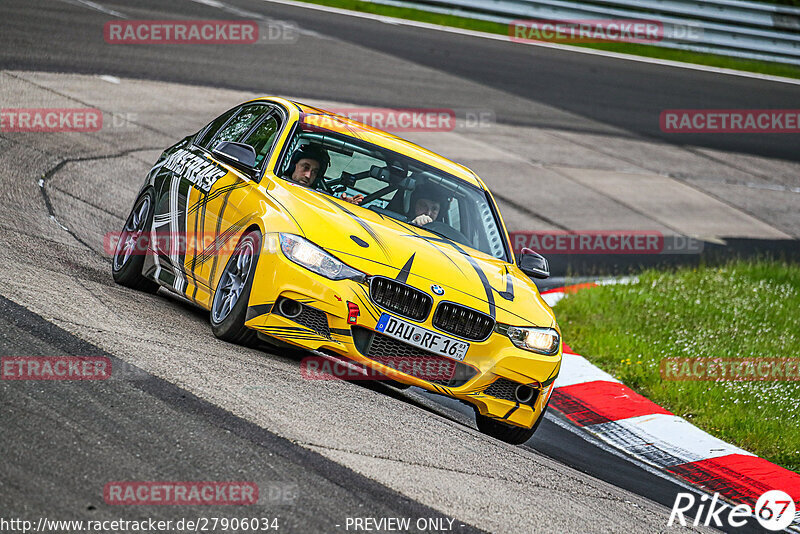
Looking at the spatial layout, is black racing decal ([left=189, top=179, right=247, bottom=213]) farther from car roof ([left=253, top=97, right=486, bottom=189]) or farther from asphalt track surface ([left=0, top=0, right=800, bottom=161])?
asphalt track surface ([left=0, top=0, right=800, bottom=161])

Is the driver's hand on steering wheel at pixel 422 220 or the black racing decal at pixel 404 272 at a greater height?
the driver's hand on steering wheel at pixel 422 220

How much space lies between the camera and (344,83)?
750 inches

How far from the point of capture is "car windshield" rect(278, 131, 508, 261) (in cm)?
750

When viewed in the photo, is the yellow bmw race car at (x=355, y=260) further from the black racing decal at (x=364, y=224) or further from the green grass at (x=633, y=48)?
the green grass at (x=633, y=48)

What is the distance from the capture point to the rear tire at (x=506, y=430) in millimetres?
6895

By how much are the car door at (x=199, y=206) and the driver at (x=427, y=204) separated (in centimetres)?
116

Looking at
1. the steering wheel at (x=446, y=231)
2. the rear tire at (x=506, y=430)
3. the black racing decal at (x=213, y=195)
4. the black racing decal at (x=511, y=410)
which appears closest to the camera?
the black racing decal at (x=511, y=410)

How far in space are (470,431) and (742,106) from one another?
1961cm

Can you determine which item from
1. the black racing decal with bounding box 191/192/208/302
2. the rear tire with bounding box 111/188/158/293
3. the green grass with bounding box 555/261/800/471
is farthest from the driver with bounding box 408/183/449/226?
the green grass with bounding box 555/261/800/471

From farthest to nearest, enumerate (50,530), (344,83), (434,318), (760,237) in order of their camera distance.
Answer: (344,83)
(760,237)
(434,318)
(50,530)

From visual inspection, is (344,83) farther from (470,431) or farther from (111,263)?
(470,431)

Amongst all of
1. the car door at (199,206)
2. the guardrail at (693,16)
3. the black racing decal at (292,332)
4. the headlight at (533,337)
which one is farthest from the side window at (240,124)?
the guardrail at (693,16)

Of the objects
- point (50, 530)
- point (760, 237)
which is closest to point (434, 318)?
point (50, 530)

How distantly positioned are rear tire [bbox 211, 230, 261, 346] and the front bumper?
0.29ft
